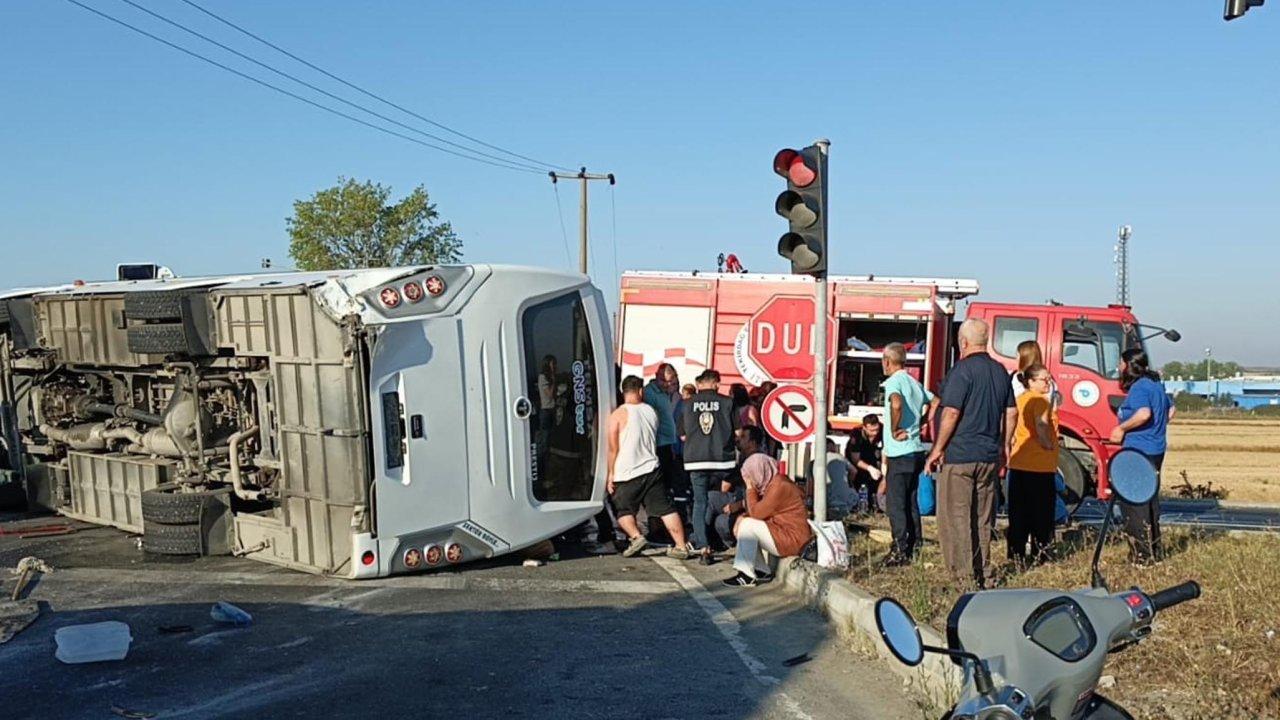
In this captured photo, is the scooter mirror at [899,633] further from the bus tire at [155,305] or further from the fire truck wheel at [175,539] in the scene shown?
the bus tire at [155,305]

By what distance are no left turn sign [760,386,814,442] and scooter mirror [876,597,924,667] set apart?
24.4 ft

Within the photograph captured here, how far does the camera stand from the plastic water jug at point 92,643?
6.10 m

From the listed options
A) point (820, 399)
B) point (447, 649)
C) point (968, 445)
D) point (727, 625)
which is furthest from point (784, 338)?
point (447, 649)

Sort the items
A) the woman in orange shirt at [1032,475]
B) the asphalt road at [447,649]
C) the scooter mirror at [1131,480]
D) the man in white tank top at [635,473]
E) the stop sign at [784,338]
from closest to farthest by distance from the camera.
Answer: the scooter mirror at [1131,480], the asphalt road at [447,649], the woman in orange shirt at [1032,475], the man in white tank top at [635,473], the stop sign at [784,338]

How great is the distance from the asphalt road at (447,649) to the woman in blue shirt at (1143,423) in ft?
8.33

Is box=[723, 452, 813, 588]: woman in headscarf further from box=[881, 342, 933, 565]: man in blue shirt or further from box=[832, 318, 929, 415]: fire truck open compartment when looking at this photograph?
box=[832, 318, 929, 415]: fire truck open compartment

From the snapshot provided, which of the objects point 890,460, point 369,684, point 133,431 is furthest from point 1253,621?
point 133,431

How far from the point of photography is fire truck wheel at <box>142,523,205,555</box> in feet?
28.7

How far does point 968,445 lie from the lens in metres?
7.23

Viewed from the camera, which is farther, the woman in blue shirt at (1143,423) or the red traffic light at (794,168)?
the red traffic light at (794,168)

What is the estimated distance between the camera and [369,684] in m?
5.68

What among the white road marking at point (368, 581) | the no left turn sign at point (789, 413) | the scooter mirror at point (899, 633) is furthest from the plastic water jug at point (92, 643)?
the no left turn sign at point (789, 413)

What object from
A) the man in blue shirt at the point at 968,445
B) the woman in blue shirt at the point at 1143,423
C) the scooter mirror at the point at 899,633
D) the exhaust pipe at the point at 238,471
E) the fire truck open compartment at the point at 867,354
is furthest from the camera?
the fire truck open compartment at the point at 867,354

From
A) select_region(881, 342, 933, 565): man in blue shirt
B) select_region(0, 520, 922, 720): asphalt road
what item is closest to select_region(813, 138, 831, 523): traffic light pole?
select_region(881, 342, 933, 565): man in blue shirt
